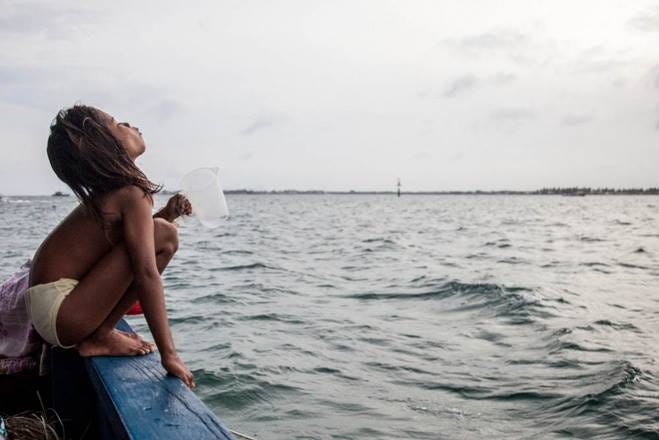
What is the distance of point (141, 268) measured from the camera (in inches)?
85.4

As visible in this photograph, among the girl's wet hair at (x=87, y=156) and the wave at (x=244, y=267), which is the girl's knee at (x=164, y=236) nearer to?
the girl's wet hair at (x=87, y=156)

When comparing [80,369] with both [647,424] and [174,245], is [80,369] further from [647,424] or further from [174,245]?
[647,424]

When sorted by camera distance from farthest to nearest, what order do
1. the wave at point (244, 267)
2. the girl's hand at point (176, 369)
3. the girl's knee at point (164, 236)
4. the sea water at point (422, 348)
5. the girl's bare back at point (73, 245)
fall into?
the wave at point (244, 267) < the sea water at point (422, 348) < the girl's knee at point (164, 236) < the girl's bare back at point (73, 245) < the girl's hand at point (176, 369)

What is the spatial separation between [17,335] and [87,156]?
95 cm

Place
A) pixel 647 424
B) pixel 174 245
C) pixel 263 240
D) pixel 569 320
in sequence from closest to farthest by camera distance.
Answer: pixel 174 245 → pixel 647 424 → pixel 569 320 → pixel 263 240

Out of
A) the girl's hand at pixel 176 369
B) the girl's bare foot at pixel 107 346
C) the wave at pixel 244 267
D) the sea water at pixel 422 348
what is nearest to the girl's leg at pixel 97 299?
the girl's bare foot at pixel 107 346

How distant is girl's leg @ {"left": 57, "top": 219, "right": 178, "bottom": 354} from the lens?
223 cm

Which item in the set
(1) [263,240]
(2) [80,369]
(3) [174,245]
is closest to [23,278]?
(2) [80,369]

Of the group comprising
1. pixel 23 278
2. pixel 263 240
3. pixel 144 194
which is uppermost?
pixel 144 194

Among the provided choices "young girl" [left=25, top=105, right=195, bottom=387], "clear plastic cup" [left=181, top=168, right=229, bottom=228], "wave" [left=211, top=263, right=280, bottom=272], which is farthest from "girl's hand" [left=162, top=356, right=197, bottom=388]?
"wave" [left=211, top=263, right=280, bottom=272]

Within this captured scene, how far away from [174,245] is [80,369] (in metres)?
0.61

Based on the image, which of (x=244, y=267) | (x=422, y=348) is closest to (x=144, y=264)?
(x=422, y=348)

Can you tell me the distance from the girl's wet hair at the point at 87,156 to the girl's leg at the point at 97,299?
0.18 meters

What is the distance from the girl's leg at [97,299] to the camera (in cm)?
223
